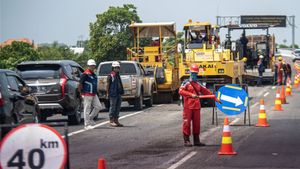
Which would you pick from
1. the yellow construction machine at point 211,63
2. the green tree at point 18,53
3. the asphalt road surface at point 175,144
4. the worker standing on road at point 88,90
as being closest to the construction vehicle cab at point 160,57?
the yellow construction machine at point 211,63

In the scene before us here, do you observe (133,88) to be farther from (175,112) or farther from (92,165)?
(92,165)

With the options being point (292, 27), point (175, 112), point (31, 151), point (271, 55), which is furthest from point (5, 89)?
point (292, 27)

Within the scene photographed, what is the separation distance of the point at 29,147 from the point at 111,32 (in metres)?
65.7

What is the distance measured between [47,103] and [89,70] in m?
1.61

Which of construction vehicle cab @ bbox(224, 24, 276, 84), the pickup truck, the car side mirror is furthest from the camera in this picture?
construction vehicle cab @ bbox(224, 24, 276, 84)

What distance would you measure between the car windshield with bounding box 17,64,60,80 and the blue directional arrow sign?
202 inches

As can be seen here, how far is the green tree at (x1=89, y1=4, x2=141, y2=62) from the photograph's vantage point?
68.4 m

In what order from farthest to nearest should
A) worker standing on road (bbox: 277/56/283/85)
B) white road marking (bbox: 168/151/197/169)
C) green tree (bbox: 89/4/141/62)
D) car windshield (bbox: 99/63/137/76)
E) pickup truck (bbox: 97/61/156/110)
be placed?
green tree (bbox: 89/4/141/62) < worker standing on road (bbox: 277/56/283/85) < car windshield (bbox: 99/63/137/76) < pickup truck (bbox: 97/61/156/110) < white road marking (bbox: 168/151/197/169)

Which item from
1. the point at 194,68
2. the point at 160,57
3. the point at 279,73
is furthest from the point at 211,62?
the point at 279,73

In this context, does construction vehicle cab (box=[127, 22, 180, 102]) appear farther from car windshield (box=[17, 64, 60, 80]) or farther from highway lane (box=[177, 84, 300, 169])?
highway lane (box=[177, 84, 300, 169])

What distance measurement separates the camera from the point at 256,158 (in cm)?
1391

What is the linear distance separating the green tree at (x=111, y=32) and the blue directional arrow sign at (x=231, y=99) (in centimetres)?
4725

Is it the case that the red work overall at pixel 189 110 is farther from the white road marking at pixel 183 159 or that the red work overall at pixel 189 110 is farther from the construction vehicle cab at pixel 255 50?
the construction vehicle cab at pixel 255 50

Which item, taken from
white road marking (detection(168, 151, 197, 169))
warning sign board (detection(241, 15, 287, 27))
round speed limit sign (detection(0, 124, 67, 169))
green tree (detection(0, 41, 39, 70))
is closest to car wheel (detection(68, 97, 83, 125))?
white road marking (detection(168, 151, 197, 169))
